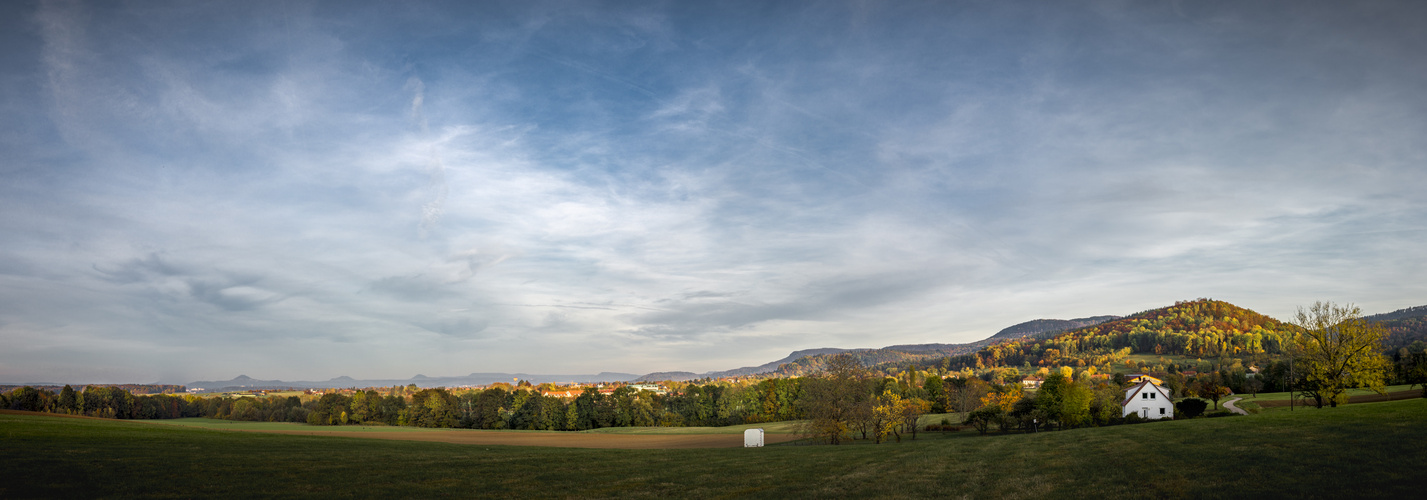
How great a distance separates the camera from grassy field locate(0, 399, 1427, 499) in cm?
1698

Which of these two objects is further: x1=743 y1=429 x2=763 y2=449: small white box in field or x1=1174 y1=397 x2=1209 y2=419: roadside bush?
x1=1174 y1=397 x2=1209 y2=419: roadside bush

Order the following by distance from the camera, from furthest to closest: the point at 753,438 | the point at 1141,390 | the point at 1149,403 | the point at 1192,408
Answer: the point at 1141,390
the point at 1149,403
the point at 1192,408
the point at 753,438

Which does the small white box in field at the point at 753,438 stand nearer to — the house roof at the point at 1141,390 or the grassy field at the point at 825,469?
the grassy field at the point at 825,469

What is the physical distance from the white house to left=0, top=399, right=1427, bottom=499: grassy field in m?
51.3

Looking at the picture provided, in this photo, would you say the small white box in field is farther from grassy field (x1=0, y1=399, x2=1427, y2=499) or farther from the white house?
the white house

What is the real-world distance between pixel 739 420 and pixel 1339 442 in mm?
91437

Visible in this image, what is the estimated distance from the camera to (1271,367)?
91.3 m

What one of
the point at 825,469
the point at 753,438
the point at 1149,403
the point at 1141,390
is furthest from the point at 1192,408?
the point at 825,469

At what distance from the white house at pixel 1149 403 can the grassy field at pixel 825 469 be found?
5131 cm

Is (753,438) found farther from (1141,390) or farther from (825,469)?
(1141,390)

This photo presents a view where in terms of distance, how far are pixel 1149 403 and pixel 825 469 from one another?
72.4 meters

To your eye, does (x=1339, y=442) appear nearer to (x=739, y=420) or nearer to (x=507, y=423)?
(x=739, y=420)

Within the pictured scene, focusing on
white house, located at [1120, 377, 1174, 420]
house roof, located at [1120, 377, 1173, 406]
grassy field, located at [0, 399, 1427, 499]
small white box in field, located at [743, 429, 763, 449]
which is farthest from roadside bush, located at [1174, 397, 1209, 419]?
small white box in field, located at [743, 429, 763, 449]

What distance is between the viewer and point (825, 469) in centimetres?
2653
